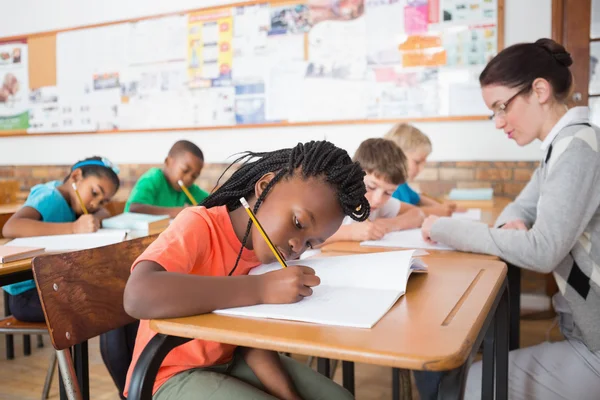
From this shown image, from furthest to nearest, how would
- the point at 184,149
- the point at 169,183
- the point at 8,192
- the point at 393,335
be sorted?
the point at 8,192, the point at 169,183, the point at 184,149, the point at 393,335

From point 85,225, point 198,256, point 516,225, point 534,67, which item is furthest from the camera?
point 85,225

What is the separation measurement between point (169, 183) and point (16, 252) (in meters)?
1.58

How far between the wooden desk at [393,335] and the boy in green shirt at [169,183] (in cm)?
197

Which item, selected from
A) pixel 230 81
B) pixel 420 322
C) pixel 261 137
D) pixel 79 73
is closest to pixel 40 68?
pixel 79 73

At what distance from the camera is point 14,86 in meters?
4.38

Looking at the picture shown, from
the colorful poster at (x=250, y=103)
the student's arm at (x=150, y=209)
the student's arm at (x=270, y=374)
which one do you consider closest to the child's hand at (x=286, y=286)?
the student's arm at (x=270, y=374)

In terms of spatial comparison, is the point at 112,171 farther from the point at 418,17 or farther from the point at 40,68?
the point at 40,68

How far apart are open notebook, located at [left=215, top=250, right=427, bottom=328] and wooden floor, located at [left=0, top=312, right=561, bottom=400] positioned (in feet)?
3.71

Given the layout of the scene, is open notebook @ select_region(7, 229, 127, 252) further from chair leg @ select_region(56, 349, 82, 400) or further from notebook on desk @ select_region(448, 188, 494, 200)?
notebook on desk @ select_region(448, 188, 494, 200)

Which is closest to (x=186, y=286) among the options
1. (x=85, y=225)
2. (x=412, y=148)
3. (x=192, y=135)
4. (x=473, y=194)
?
(x=85, y=225)

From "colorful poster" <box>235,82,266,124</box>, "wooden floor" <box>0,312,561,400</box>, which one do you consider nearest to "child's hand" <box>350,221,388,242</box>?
"wooden floor" <box>0,312,561,400</box>

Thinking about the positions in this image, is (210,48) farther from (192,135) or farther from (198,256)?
(198,256)

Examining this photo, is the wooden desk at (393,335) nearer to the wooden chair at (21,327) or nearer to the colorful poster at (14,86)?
the wooden chair at (21,327)

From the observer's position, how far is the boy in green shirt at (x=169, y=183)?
9.00 feet
